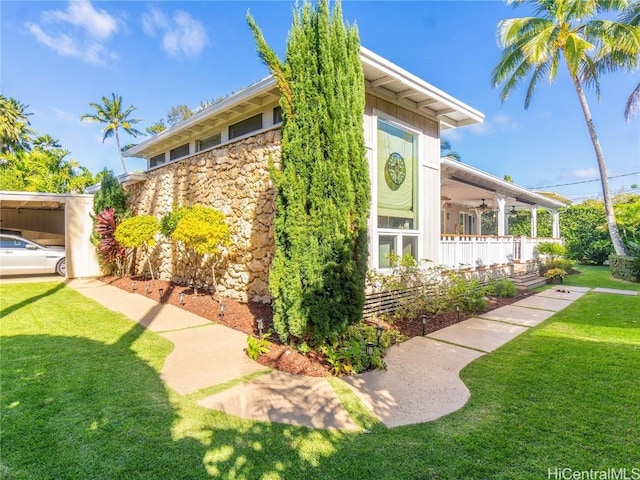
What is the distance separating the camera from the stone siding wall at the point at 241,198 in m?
6.53

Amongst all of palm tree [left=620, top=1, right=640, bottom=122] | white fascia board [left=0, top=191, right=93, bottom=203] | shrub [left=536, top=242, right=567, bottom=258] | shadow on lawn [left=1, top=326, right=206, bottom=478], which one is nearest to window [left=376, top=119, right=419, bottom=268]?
shadow on lawn [left=1, top=326, right=206, bottom=478]

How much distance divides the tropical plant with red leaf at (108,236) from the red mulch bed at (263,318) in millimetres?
1045

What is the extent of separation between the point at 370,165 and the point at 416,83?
1780 mm

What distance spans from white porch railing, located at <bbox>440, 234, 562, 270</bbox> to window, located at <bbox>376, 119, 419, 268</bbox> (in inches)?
64.4

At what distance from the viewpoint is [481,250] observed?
9883 mm

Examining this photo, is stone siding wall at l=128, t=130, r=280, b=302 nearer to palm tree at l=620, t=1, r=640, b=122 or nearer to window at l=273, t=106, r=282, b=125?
window at l=273, t=106, r=282, b=125

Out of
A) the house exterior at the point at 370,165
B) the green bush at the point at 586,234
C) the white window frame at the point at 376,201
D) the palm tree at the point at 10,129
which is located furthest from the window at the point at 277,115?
the green bush at the point at 586,234

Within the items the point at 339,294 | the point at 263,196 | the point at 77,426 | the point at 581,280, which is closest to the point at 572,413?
the point at 339,294

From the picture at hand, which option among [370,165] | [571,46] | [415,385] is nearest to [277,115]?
[370,165]

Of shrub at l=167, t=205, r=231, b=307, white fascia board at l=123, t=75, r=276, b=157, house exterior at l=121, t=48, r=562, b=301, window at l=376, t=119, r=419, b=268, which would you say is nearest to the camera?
white fascia board at l=123, t=75, r=276, b=157

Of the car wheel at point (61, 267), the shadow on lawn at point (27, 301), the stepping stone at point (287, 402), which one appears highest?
the car wheel at point (61, 267)

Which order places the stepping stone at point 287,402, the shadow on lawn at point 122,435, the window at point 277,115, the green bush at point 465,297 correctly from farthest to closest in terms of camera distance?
1. the green bush at point 465,297
2. the window at point 277,115
3. the stepping stone at point 287,402
4. the shadow on lawn at point 122,435

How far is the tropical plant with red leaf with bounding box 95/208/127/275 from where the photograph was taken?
10203 millimetres

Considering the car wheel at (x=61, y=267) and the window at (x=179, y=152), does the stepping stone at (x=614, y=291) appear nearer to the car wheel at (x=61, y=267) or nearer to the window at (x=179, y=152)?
the window at (x=179, y=152)
